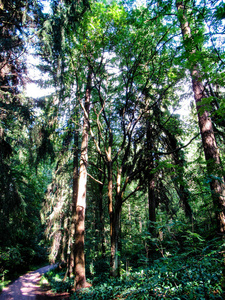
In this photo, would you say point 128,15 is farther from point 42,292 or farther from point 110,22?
point 42,292

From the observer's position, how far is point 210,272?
328cm

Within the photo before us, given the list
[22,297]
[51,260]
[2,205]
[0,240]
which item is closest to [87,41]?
[2,205]

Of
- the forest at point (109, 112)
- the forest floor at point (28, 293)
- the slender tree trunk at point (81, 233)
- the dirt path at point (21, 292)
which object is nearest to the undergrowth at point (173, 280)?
the forest at point (109, 112)

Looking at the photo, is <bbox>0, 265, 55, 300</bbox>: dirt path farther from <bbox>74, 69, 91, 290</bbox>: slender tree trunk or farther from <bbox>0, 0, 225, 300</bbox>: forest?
<bbox>74, 69, 91, 290</bbox>: slender tree trunk

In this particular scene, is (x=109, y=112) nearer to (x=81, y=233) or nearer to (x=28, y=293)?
(x=81, y=233)

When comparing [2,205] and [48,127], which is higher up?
[48,127]

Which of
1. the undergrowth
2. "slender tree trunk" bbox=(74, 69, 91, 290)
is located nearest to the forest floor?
"slender tree trunk" bbox=(74, 69, 91, 290)

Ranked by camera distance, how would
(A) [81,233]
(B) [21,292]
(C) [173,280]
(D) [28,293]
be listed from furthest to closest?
(B) [21,292] < (D) [28,293] < (A) [81,233] < (C) [173,280]

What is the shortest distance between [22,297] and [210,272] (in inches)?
370

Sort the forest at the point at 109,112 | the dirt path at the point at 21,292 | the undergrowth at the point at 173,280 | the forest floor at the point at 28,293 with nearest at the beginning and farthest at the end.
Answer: the undergrowth at the point at 173,280, the forest at the point at 109,112, the forest floor at the point at 28,293, the dirt path at the point at 21,292

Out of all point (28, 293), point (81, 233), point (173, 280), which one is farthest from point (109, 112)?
point (28, 293)

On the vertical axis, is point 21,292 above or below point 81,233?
below

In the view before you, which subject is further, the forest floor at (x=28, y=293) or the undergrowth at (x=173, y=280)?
the forest floor at (x=28, y=293)

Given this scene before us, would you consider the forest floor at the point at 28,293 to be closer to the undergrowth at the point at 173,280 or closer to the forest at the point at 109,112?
the forest at the point at 109,112
